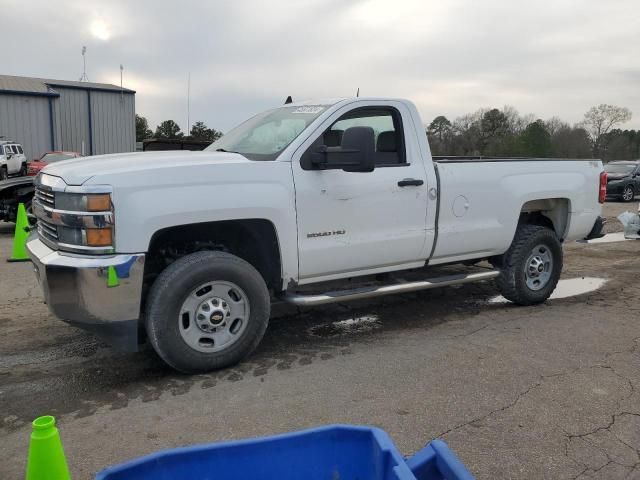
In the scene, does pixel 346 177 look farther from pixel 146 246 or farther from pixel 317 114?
pixel 146 246

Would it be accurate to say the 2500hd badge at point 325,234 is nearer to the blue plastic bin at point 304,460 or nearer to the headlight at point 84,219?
the headlight at point 84,219

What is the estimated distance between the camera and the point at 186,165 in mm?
3760

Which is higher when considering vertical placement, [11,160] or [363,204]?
[11,160]

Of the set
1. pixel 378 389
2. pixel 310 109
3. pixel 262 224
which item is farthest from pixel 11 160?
pixel 378 389

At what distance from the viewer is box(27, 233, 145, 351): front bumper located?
3.48 m

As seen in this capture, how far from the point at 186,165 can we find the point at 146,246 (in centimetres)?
62

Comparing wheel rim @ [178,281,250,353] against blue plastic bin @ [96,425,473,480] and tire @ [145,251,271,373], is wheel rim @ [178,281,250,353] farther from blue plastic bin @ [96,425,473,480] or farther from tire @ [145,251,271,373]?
blue plastic bin @ [96,425,473,480]

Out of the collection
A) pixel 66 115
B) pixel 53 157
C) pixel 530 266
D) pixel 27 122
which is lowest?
pixel 530 266

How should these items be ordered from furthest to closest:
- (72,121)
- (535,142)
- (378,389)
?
(535,142) → (72,121) → (378,389)

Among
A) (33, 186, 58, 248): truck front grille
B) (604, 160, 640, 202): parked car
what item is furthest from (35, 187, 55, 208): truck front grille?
(604, 160, 640, 202): parked car

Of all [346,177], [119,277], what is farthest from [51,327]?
[346,177]

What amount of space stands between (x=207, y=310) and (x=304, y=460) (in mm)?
2013

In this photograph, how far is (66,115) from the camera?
103ft

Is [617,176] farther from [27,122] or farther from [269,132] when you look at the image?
[27,122]
